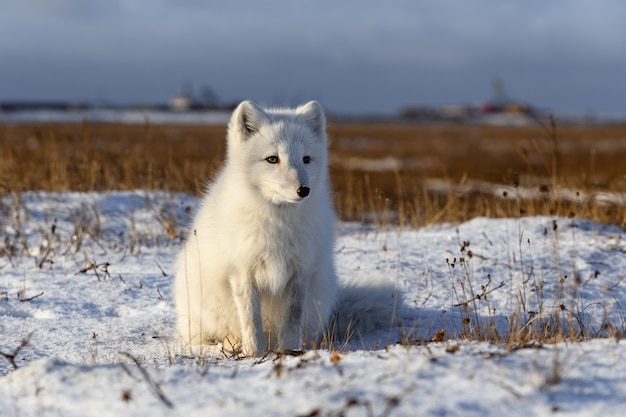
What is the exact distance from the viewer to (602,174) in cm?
2083

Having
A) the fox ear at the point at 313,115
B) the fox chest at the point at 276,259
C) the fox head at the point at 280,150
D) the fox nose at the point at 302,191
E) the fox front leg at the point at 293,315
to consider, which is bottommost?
the fox front leg at the point at 293,315

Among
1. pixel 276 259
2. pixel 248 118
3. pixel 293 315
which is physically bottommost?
pixel 293 315

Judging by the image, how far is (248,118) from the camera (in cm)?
454

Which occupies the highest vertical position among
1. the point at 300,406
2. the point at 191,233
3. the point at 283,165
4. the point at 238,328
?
the point at 283,165

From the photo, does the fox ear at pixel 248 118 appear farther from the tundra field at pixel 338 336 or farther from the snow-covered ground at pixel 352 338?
the snow-covered ground at pixel 352 338

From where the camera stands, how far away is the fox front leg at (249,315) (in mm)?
4398

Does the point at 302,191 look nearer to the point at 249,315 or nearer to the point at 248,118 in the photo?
the point at 248,118

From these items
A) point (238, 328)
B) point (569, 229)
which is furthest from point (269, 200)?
point (569, 229)

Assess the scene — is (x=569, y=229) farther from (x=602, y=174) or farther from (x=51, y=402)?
(x=602, y=174)

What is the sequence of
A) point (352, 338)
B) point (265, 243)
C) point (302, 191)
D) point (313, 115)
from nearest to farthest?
point (302, 191) → point (265, 243) → point (313, 115) → point (352, 338)

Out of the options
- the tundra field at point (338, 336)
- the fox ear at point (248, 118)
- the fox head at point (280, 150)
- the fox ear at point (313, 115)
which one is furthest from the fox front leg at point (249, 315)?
the fox ear at point (313, 115)

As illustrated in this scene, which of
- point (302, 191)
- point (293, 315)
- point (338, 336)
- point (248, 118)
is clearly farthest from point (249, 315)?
point (248, 118)

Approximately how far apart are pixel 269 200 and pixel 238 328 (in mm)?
952

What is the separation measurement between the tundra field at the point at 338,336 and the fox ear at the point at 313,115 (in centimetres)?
65
